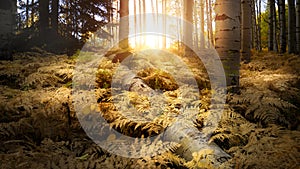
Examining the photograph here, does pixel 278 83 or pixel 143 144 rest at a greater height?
pixel 278 83

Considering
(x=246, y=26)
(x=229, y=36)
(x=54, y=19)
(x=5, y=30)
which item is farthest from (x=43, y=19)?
(x=246, y=26)

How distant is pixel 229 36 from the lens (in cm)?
445

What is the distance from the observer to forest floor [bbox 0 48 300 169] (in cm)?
259

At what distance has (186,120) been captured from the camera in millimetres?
3412

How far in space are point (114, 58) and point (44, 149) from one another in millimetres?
4420

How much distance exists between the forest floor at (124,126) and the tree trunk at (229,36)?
15.9 inches

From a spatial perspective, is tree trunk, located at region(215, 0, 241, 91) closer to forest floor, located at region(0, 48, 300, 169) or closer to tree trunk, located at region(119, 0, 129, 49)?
forest floor, located at region(0, 48, 300, 169)

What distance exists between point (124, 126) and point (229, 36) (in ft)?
8.18

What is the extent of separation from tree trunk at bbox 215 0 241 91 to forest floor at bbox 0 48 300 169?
405mm

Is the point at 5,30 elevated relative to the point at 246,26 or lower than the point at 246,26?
lower

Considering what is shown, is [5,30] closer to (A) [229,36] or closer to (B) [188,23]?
(A) [229,36]

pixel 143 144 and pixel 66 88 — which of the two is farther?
pixel 66 88

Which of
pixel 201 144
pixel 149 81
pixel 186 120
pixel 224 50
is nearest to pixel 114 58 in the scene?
pixel 149 81

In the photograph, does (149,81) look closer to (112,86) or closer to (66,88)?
(112,86)
